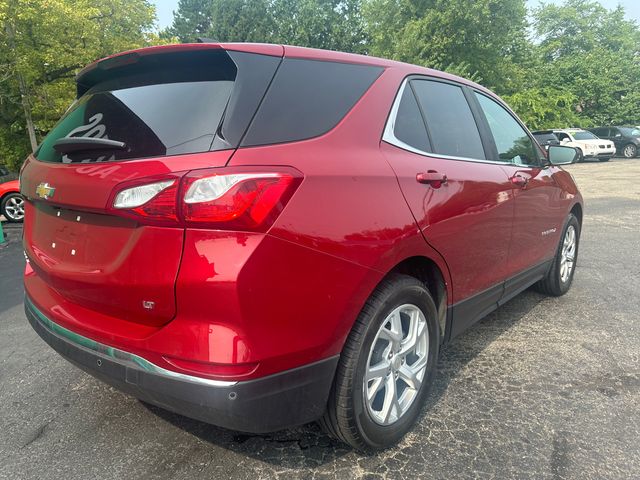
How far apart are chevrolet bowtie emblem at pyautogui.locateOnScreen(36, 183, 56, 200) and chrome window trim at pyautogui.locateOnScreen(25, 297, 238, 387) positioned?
0.54 m

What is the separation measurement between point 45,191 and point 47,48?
17112 millimetres

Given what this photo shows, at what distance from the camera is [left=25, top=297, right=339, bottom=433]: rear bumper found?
1.68 meters

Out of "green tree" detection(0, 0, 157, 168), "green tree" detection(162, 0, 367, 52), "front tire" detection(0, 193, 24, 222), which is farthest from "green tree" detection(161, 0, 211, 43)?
"front tire" detection(0, 193, 24, 222)

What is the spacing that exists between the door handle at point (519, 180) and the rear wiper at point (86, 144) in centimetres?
236

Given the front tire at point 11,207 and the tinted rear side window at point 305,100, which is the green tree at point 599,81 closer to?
the front tire at point 11,207

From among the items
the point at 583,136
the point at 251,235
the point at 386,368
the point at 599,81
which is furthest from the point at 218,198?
the point at 599,81

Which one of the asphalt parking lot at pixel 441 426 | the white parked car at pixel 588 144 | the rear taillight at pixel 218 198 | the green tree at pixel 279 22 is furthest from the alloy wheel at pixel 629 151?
the rear taillight at pixel 218 198

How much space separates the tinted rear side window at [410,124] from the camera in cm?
231

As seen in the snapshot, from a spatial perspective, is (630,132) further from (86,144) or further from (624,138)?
(86,144)

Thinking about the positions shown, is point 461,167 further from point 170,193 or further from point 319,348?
point 170,193

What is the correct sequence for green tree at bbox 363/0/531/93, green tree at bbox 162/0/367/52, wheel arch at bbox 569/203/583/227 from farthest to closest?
green tree at bbox 162/0/367/52, green tree at bbox 363/0/531/93, wheel arch at bbox 569/203/583/227

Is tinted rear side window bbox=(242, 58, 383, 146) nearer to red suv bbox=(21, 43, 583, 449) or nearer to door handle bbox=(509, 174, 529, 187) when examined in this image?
red suv bbox=(21, 43, 583, 449)

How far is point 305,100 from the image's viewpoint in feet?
6.38

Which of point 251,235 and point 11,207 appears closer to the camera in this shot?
point 251,235
